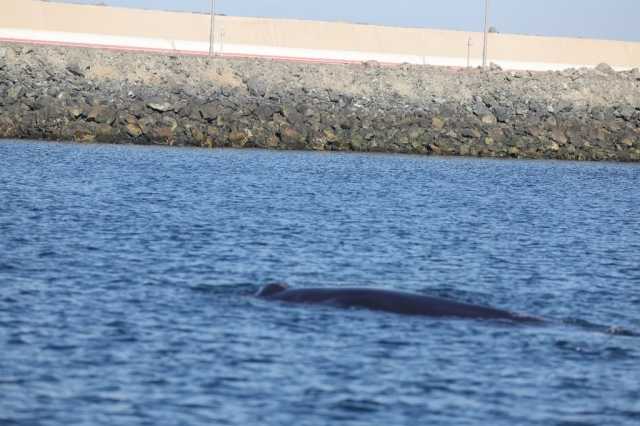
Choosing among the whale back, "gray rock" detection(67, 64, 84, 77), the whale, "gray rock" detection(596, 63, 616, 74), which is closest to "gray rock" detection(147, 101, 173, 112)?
"gray rock" detection(67, 64, 84, 77)

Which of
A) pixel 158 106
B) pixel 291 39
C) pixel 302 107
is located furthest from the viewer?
pixel 291 39

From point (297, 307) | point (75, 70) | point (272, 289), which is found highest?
point (75, 70)

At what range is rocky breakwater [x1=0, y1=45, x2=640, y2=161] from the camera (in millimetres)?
59000

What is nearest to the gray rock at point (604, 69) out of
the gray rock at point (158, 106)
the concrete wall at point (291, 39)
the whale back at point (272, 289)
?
the concrete wall at point (291, 39)

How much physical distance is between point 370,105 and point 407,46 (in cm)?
3595

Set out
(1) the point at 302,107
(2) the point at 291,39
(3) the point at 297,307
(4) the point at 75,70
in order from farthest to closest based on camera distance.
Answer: (2) the point at 291,39, (4) the point at 75,70, (1) the point at 302,107, (3) the point at 297,307

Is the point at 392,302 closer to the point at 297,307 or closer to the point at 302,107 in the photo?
the point at 297,307

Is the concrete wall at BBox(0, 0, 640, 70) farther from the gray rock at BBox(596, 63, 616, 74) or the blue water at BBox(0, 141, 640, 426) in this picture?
the blue water at BBox(0, 141, 640, 426)

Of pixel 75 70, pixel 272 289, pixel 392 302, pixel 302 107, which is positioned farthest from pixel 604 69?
pixel 392 302

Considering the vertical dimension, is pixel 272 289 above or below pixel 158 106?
below

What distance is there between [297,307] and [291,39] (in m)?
77.8

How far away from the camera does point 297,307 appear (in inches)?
820

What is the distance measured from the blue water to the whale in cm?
40

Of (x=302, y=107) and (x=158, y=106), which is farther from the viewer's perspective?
(x=302, y=107)
